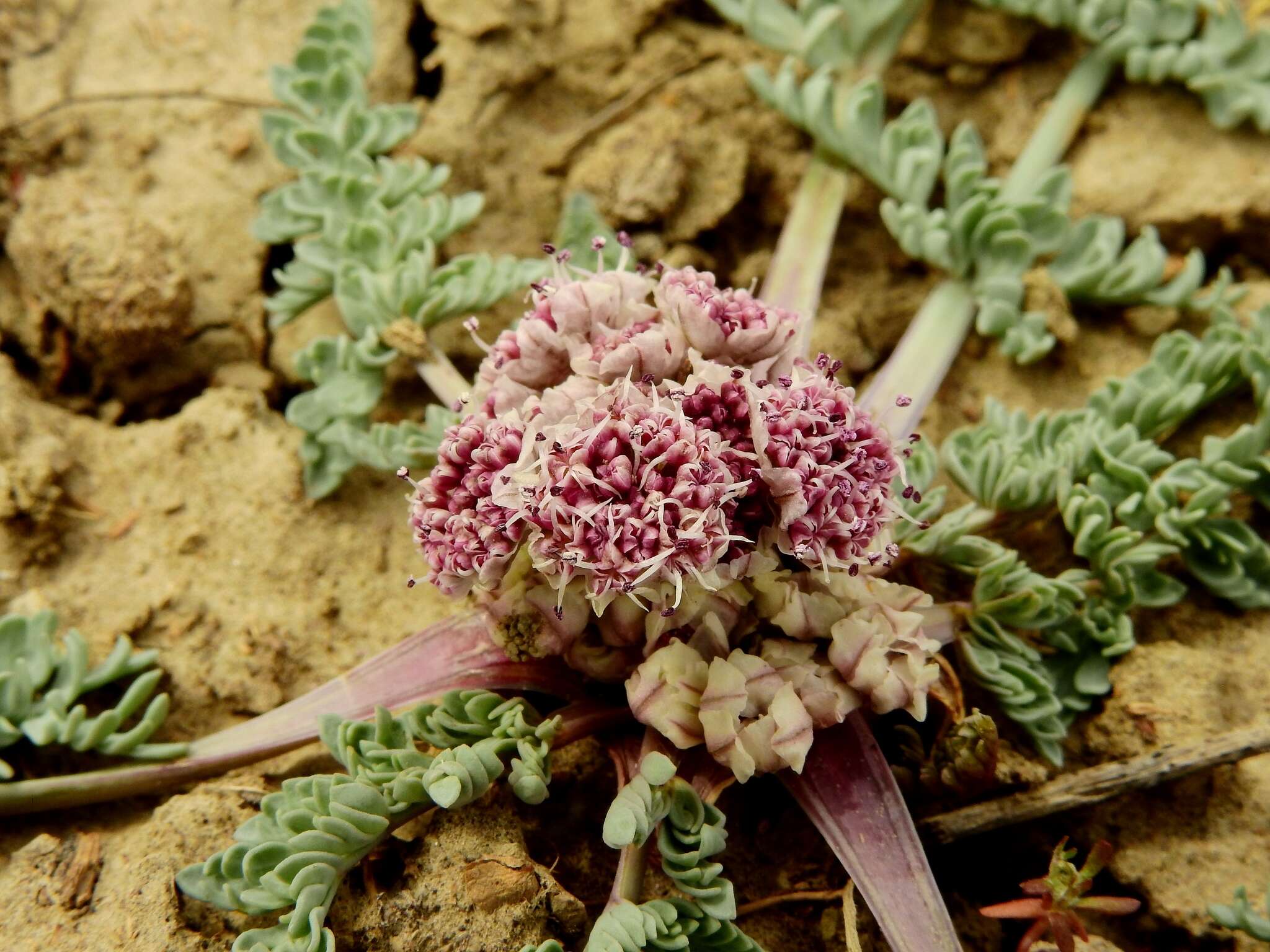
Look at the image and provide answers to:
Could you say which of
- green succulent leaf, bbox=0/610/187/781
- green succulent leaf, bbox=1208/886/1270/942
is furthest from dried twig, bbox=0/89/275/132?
green succulent leaf, bbox=1208/886/1270/942

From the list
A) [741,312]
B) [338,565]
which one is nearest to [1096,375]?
[741,312]

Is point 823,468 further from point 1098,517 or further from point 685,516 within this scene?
point 1098,517

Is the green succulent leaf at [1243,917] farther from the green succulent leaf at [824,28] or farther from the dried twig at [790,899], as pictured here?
the green succulent leaf at [824,28]

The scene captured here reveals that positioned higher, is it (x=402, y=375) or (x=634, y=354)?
(x=634, y=354)

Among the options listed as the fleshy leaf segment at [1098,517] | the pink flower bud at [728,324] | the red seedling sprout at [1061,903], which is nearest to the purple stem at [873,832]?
the red seedling sprout at [1061,903]

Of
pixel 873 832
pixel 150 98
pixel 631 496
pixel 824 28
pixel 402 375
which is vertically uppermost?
pixel 824 28

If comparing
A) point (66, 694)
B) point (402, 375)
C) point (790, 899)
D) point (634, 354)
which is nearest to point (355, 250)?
point (402, 375)

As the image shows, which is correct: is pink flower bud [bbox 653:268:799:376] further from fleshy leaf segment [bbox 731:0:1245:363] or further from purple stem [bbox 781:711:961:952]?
fleshy leaf segment [bbox 731:0:1245:363]

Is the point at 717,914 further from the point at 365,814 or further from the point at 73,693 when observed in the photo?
the point at 73,693
